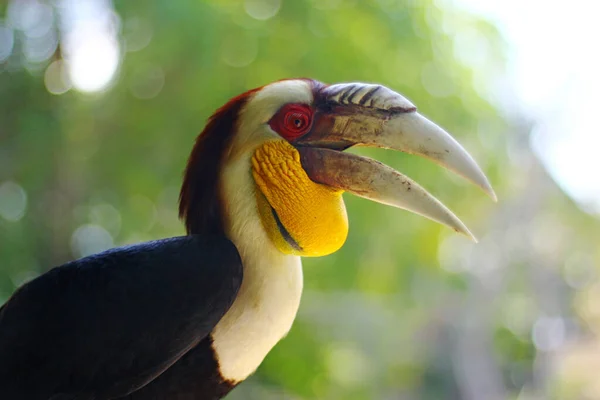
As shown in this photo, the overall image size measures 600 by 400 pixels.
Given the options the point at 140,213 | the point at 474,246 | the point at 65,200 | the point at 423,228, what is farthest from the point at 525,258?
the point at 65,200

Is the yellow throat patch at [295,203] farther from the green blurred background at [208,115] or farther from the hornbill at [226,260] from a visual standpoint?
the green blurred background at [208,115]

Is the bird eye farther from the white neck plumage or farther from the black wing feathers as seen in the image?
the black wing feathers

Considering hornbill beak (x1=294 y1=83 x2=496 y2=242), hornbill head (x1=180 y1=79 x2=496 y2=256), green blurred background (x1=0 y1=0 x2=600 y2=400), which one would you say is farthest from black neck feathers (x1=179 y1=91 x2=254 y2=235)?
green blurred background (x1=0 y1=0 x2=600 y2=400)

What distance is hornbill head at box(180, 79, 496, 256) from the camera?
866 millimetres

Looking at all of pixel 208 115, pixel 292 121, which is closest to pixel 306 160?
pixel 292 121

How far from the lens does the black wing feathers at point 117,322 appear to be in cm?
82

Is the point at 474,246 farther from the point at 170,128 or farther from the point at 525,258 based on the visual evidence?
the point at 170,128

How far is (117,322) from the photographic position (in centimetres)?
83

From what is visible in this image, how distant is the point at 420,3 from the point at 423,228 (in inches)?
35.0

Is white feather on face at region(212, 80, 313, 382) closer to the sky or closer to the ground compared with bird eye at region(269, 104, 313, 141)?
closer to the ground

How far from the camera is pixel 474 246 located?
3.25 metres

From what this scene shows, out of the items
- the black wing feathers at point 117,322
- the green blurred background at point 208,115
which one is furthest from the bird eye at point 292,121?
the green blurred background at point 208,115

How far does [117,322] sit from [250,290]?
0.19 meters

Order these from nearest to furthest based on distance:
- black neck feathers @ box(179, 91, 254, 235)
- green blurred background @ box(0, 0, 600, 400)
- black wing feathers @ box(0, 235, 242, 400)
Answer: black wing feathers @ box(0, 235, 242, 400) < black neck feathers @ box(179, 91, 254, 235) < green blurred background @ box(0, 0, 600, 400)
